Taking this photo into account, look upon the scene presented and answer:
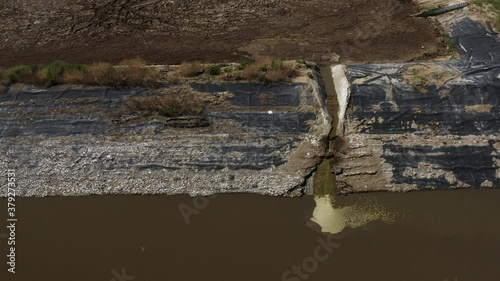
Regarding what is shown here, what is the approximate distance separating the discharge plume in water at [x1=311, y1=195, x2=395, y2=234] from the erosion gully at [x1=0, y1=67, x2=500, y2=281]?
0.07 feet

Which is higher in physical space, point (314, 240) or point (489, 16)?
point (489, 16)

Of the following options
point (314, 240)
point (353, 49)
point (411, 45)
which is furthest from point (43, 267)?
point (411, 45)

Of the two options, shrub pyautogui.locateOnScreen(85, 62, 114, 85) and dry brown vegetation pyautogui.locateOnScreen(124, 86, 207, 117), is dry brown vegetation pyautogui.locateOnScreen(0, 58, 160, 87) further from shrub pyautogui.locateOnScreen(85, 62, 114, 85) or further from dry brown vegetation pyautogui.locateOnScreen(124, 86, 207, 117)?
dry brown vegetation pyautogui.locateOnScreen(124, 86, 207, 117)

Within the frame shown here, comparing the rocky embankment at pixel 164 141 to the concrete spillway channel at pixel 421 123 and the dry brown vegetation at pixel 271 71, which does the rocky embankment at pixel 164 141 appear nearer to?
the dry brown vegetation at pixel 271 71

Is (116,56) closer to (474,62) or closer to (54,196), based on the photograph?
(54,196)

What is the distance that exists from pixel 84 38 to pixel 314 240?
992 cm

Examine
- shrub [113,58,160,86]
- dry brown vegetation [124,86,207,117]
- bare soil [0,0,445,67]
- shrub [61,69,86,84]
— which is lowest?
dry brown vegetation [124,86,207,117]

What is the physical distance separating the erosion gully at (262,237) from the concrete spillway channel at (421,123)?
0.43 meters

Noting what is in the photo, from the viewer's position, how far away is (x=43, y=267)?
318 inches

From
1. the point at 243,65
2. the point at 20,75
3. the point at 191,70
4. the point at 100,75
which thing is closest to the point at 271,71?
the point at 243,65

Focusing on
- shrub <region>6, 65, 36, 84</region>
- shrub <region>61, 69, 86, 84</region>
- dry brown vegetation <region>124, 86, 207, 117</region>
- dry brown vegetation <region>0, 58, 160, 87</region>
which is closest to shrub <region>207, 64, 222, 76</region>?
dry brown vegetation <region>124, 86, 207, 117</region>

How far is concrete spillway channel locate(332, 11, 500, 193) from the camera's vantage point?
29.6 feet

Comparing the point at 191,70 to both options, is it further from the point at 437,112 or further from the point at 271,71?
the point at 437,112

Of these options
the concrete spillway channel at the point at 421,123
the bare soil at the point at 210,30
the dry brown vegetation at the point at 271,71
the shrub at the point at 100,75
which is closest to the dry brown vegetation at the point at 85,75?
the shrub at the point at 100,75
